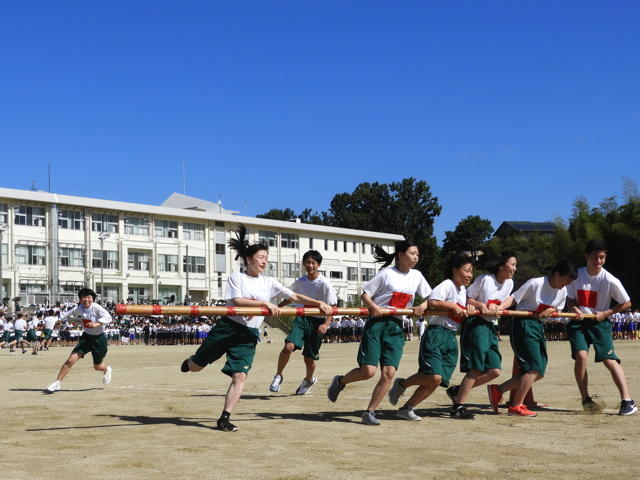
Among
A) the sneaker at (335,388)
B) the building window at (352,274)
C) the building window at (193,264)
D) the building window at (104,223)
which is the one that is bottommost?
the sneaker at (335,388)

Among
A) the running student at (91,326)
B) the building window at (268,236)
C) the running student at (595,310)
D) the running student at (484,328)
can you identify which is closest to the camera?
the running student at (484,328)

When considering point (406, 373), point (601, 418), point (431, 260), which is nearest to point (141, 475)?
point (601, 418)

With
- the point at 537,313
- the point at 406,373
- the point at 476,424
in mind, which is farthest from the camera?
the point at 406,373

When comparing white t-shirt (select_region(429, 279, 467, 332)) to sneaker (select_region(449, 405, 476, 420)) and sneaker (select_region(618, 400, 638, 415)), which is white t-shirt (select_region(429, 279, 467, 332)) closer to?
sneaker (select_region(449, 405, 476, 420))

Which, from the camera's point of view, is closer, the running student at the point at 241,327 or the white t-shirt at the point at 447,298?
the running student at the point at 241,327

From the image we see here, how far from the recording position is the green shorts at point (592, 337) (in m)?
10.0

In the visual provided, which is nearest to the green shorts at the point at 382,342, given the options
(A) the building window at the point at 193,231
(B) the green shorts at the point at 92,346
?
(B) the green shorts at the point at 92,346

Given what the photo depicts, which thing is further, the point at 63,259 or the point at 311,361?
the point at 63,259

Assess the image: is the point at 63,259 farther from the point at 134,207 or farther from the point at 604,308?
the point at 604,308

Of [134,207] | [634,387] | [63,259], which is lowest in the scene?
[634,387]

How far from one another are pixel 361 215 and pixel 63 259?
148 feet

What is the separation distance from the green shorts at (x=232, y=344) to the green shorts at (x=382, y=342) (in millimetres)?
1163

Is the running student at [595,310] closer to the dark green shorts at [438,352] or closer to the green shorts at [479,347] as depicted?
the green shorts at [479,347]

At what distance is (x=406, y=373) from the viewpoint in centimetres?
1628
